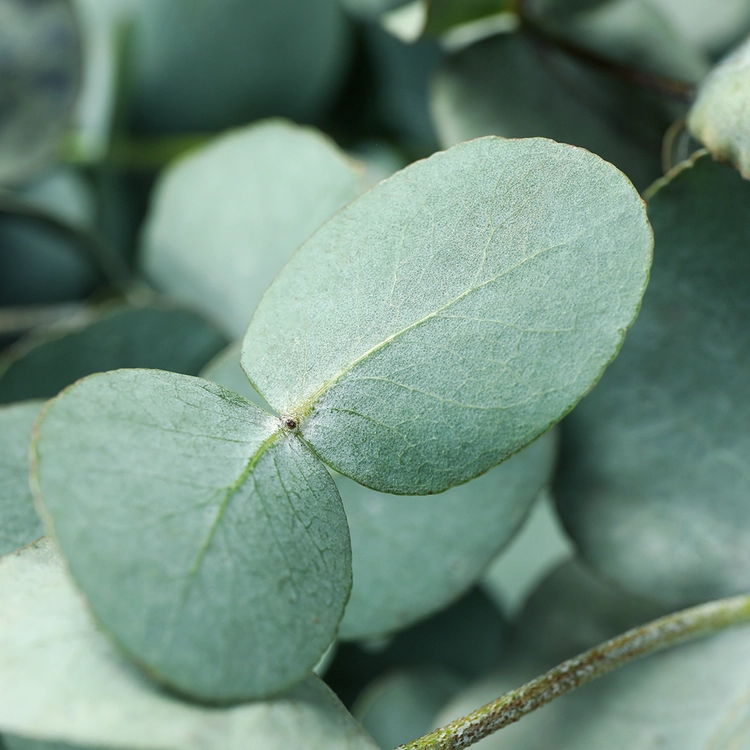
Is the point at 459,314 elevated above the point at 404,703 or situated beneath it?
elevated above

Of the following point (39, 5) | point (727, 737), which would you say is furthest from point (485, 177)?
point (39, 5)

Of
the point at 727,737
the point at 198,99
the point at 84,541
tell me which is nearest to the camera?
the point at 84,541

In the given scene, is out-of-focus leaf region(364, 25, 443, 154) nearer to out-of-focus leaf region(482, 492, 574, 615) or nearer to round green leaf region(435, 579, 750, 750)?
out-of-focus leaf region(482, 492, 574, 615)

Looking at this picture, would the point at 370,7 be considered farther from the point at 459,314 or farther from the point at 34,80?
the point at 459,314

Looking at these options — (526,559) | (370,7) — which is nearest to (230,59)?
(370,7)

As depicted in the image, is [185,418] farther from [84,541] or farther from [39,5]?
[39,5]

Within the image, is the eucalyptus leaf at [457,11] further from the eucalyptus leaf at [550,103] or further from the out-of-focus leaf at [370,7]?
the out-of-focus leaf at [370,7]

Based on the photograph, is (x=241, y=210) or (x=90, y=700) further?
(x=241, y=210)
